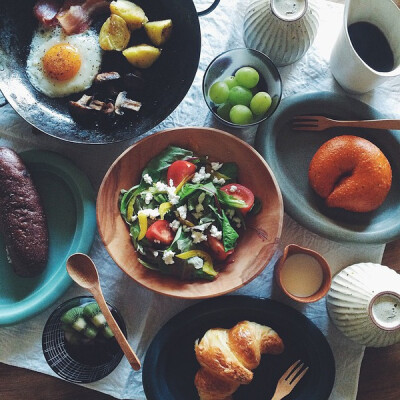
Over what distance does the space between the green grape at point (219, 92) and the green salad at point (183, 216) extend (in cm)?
16

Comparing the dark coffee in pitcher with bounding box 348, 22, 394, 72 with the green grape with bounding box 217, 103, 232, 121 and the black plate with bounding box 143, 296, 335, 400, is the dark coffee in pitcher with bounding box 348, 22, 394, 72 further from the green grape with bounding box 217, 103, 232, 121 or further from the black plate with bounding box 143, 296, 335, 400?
the black plate with bounding box 143, 296, 335, 400

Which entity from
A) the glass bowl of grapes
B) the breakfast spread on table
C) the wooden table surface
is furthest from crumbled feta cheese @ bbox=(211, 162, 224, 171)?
the wooden table surface

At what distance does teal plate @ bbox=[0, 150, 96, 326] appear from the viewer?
1.41 meters

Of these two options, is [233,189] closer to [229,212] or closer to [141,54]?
[229,212]

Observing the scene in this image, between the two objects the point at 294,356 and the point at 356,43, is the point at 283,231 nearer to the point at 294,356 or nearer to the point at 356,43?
the point at 294,356

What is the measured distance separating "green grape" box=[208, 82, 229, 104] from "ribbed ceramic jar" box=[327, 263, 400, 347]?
22.8 inches

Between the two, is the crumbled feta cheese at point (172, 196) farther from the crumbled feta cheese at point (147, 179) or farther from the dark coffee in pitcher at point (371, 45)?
the dark coffee in pitcher at point (371, 45)

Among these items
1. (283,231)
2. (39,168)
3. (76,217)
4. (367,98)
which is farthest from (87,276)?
(367,98)

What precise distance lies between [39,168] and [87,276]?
0.35 meters

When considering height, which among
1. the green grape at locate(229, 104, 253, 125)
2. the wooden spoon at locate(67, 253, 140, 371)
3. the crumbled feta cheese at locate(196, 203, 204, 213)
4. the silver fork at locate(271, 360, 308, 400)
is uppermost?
the green grape at locate(229, 104, 253, 125)

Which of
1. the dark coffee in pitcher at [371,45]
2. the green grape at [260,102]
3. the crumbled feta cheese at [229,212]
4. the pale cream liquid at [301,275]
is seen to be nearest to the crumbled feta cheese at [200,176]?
the crumbled feta cheese at [229,212]

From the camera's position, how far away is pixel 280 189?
1.42 meters

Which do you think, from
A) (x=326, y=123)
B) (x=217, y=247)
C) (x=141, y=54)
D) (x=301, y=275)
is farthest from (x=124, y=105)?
(x=301, y=275)

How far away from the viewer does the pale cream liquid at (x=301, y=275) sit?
1.40 metres
